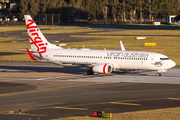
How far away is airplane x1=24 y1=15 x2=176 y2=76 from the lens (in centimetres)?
5442

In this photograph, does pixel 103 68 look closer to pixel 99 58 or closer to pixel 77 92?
pixel 99 58

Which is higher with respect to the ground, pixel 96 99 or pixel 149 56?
pixel 149 56

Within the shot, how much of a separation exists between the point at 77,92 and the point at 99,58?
46.1 feet

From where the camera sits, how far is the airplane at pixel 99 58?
5442cm

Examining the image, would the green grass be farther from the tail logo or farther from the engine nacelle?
the tail logo

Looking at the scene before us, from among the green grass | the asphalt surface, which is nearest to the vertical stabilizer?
the asphalt surface

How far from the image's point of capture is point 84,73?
201ft

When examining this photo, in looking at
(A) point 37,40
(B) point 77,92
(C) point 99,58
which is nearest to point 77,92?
(B) point 77,92

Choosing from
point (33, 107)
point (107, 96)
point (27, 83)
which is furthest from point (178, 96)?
point (27, 83)

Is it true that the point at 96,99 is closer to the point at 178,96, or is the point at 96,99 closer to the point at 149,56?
the point at 178,96

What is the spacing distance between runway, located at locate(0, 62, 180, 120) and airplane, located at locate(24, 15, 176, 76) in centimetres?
178

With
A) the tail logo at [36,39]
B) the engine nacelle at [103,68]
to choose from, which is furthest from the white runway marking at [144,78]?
the tail logo at [36,39]

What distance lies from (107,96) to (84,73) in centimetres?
2037

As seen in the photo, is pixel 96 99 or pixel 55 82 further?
pixel 55 82
